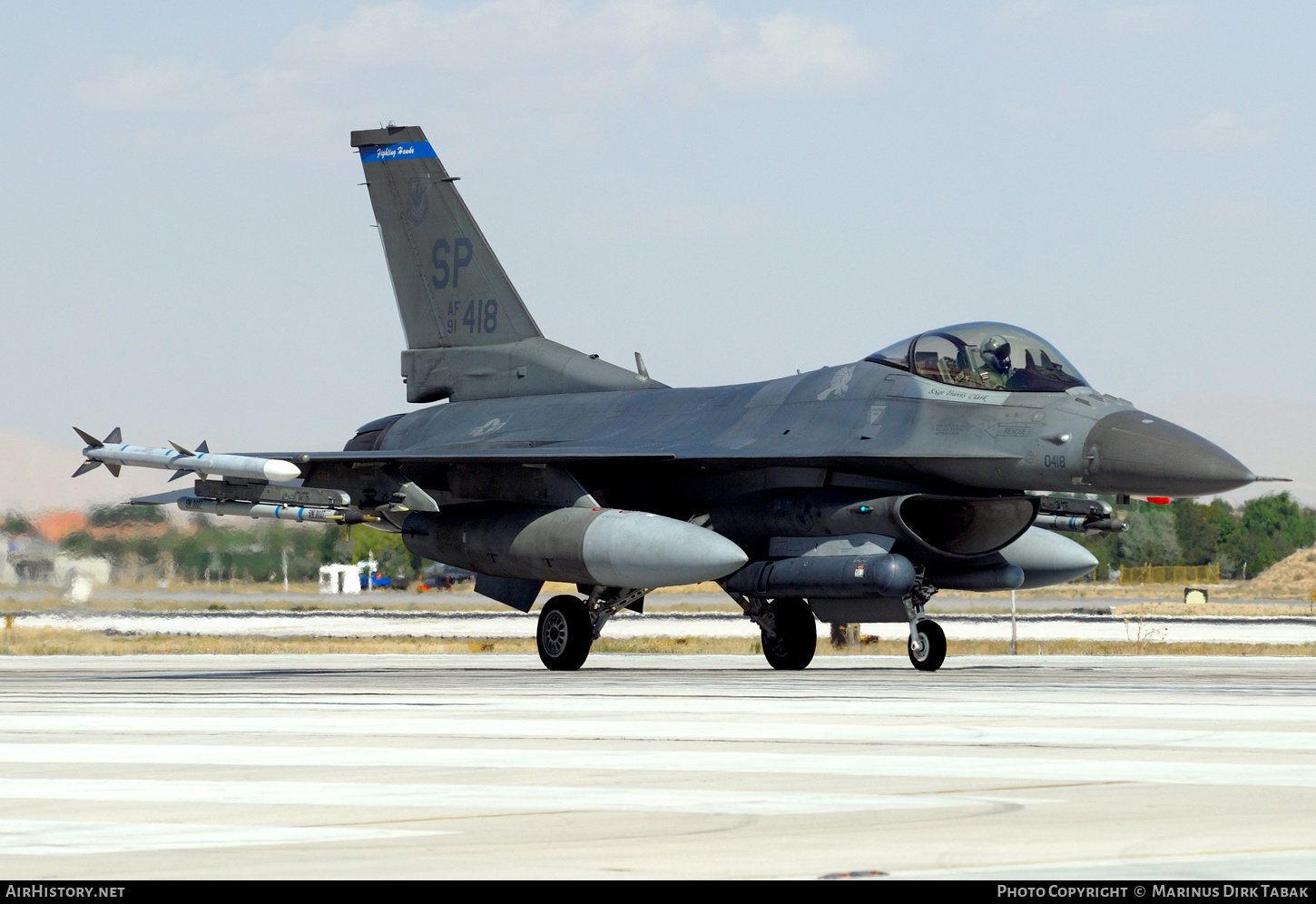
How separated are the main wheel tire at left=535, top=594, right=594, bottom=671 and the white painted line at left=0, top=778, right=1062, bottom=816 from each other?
39.8 ft

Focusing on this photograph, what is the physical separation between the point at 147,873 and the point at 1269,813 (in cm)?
389

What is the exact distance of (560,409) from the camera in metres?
21.8

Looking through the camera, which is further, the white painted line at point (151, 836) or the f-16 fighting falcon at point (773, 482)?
the f-16 fighting falcon at point (773, 482)

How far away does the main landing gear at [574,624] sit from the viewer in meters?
20.0

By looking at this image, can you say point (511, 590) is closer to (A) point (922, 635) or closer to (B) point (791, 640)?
(B) point (791, 640)

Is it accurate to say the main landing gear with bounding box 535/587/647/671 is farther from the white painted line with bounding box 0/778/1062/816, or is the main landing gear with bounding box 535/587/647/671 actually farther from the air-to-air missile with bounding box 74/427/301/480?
the white painted line with bounding box 0/778/1062/816

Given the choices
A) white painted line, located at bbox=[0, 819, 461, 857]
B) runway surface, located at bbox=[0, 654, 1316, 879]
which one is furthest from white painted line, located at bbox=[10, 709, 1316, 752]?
white painted line, located at bbox=[0, 819, 461, 857]

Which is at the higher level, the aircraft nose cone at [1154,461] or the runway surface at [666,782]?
the aircraft nose cone at [1154,461]

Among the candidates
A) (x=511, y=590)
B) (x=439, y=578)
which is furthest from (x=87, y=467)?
(x=439, y=578)

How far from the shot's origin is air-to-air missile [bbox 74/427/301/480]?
62.1 ft

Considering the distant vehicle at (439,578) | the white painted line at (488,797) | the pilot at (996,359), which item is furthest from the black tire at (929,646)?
the distant vehicle at (439,578)

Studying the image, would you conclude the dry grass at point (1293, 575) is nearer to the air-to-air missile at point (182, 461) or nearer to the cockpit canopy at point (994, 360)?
the cockpit canopy at point (994, 360)
